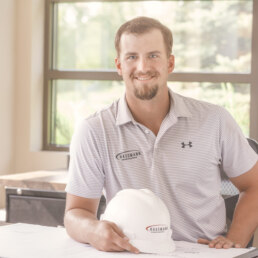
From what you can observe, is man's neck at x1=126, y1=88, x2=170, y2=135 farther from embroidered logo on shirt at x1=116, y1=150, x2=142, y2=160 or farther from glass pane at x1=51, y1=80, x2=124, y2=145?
glass pane at x1=51, y1=80, x2=124, y2=145

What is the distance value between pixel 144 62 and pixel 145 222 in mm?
583

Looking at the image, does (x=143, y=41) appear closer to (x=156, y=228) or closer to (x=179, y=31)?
(x=156, y=228)

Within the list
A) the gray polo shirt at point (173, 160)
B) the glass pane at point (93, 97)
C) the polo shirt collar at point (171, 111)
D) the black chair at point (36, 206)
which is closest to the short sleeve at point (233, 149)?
the gray polo shirt at point (173, 160)

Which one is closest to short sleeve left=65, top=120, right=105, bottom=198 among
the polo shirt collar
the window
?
the polo shirt collar

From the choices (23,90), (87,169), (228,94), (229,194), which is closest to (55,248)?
(87,169)

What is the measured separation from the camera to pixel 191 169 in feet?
6.07

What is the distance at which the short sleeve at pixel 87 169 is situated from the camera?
6.10 ft

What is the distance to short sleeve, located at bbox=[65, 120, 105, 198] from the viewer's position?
1.86 metres

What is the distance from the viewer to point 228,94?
4566 mm

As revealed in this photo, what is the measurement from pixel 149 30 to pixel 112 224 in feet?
2.16

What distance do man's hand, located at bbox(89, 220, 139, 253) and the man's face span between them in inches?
20.7

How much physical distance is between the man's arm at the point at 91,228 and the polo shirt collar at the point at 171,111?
265 mm

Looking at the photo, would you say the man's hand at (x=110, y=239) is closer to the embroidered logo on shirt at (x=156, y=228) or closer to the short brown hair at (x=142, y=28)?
the embroidered logo on shirt at (x=156, y=228)

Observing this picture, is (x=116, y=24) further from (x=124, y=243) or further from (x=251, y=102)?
(x=124, y=243)
